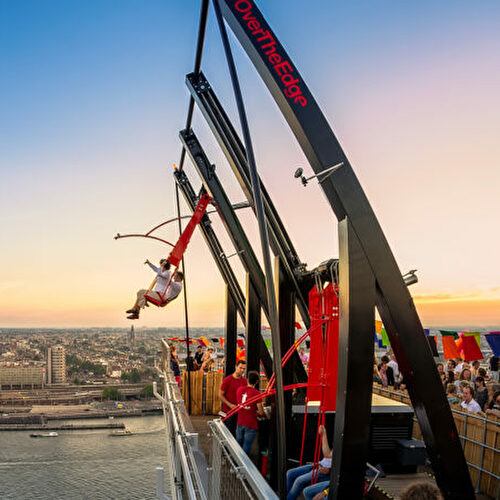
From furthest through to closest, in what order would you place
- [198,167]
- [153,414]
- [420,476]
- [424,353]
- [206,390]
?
[153,414] → [206,390] → [198,167] → [420,476] → [424,353]

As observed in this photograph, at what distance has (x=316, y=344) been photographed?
5703 mm

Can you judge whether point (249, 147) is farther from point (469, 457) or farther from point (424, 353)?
point (469, 457)

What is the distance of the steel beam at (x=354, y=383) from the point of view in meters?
4.12

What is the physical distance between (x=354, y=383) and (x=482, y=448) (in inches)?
192


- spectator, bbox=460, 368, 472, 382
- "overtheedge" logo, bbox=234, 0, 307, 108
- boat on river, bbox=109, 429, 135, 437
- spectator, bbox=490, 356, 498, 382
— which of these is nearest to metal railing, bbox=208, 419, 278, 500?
"overtheedge" logo, bbox=234, 0, 307, 108

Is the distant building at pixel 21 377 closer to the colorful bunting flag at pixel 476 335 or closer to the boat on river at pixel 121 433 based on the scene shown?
the boat on river at pixel 121 433

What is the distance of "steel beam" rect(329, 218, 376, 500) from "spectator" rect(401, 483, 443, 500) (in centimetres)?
108

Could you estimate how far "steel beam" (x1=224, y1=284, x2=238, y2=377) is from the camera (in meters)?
14.2

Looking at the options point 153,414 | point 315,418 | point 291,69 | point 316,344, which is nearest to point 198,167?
point 315,418

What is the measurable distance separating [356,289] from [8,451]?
79.7 meters

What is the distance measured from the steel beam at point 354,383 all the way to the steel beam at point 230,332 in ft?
32.6

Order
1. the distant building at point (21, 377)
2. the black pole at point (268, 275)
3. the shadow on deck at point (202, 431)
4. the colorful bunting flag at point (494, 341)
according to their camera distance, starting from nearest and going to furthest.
Result: the black pole at point (268, 275) < the shadow on deck at point (202, 431) < the colorful bunting flag at point (494, 341) < the distant building at point (21, 377)

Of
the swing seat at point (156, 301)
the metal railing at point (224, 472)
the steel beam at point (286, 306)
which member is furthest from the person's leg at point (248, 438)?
the swing seat at point (156, 301)

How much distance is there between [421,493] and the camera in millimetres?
2988
